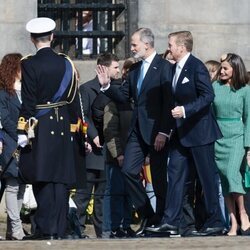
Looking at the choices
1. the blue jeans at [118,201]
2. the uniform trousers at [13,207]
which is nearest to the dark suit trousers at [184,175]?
the blue jeans at [118,201]

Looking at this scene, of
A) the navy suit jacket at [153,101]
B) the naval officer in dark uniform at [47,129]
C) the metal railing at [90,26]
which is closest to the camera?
the naval officer in dark uniform at [47,129]

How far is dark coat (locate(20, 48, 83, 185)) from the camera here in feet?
37.0

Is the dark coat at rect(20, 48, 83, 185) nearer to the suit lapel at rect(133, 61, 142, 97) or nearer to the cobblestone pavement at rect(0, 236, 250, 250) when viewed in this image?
the cobblestone pavement at rect(0, 236, 250, 250)

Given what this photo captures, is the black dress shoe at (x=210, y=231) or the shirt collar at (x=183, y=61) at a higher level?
the shirt collar at (x=183, y=61)

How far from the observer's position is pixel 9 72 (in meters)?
13.0

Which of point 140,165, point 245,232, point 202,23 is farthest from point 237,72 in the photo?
point 202,23

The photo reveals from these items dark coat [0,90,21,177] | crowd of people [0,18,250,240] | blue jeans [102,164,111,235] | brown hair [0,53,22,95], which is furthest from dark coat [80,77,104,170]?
brown hair [0,53,22,95]

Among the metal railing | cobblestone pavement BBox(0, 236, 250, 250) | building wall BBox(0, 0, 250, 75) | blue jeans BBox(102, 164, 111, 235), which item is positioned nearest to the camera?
cobblestone pavement BBox(0, 236, 250, 250)

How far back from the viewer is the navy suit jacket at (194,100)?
11.7m

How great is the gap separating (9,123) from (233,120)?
224cm

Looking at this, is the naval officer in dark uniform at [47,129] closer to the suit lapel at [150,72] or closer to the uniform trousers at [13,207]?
the suit lapel at [150,72]

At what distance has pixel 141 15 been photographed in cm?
1556

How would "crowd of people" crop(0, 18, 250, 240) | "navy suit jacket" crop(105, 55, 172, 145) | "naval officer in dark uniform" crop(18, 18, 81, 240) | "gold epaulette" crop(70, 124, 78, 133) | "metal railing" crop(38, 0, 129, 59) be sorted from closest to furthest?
"naval officer in dark uniform" crop(18, 18, 81, 240)
"crowd of people" crop(0, 18, 250, 240)
"gold epaulette" crop(70, 124, 78, 133)
"navy suit jacket" crop(105, 55, 172, 145)
"metal railing" crop(38, 0, 129, 59)

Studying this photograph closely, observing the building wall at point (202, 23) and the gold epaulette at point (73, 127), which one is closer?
the gold epaulette at point (73, 127)
